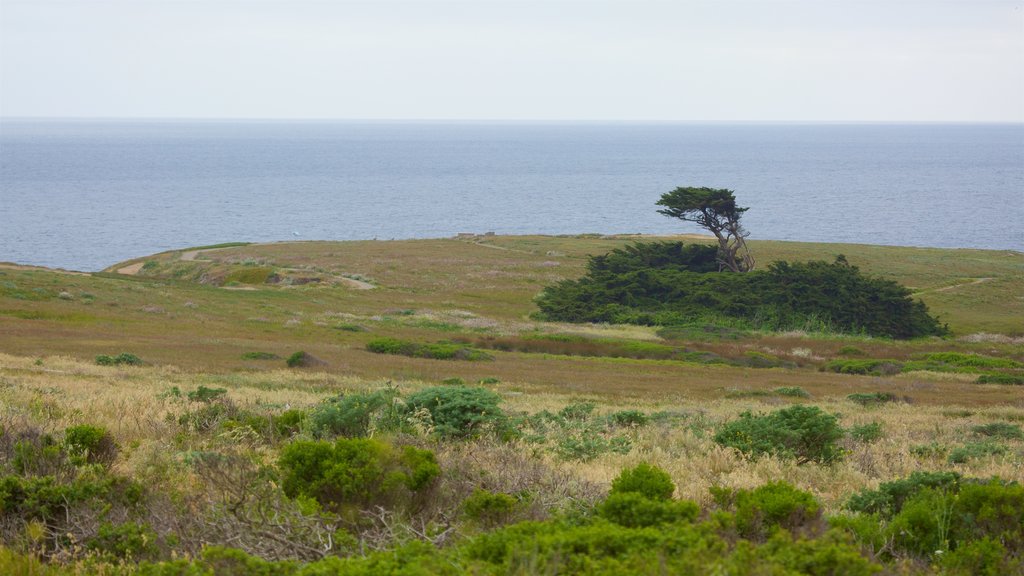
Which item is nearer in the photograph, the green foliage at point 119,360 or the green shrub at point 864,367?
the green foliage at point 119,360

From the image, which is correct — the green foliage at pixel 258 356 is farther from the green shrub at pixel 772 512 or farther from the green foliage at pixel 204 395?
the green shrub at pixel 772 512

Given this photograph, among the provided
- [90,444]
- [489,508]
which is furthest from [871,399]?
[90,444]

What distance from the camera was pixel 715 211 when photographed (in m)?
54.2

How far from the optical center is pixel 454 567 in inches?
178

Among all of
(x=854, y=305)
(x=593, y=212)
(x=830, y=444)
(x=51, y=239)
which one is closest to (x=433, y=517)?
(x=830, y=444)

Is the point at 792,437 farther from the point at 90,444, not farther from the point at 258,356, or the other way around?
the point at 258,356

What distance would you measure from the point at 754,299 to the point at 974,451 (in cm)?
3749

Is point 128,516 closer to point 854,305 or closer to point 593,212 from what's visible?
point 854,305

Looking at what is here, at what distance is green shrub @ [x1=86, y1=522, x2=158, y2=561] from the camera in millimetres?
5484

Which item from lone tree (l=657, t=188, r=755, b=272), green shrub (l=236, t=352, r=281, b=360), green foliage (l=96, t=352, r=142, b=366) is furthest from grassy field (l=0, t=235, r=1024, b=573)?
lone tree (l=657, t=188, r=755, b=272)

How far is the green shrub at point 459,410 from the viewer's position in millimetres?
11695

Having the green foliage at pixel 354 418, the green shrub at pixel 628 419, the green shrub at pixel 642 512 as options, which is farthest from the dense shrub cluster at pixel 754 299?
the green shrub at pixel 642 512

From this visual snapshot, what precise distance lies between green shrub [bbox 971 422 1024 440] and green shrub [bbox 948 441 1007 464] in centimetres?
267

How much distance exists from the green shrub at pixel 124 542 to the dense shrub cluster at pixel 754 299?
143 ft
